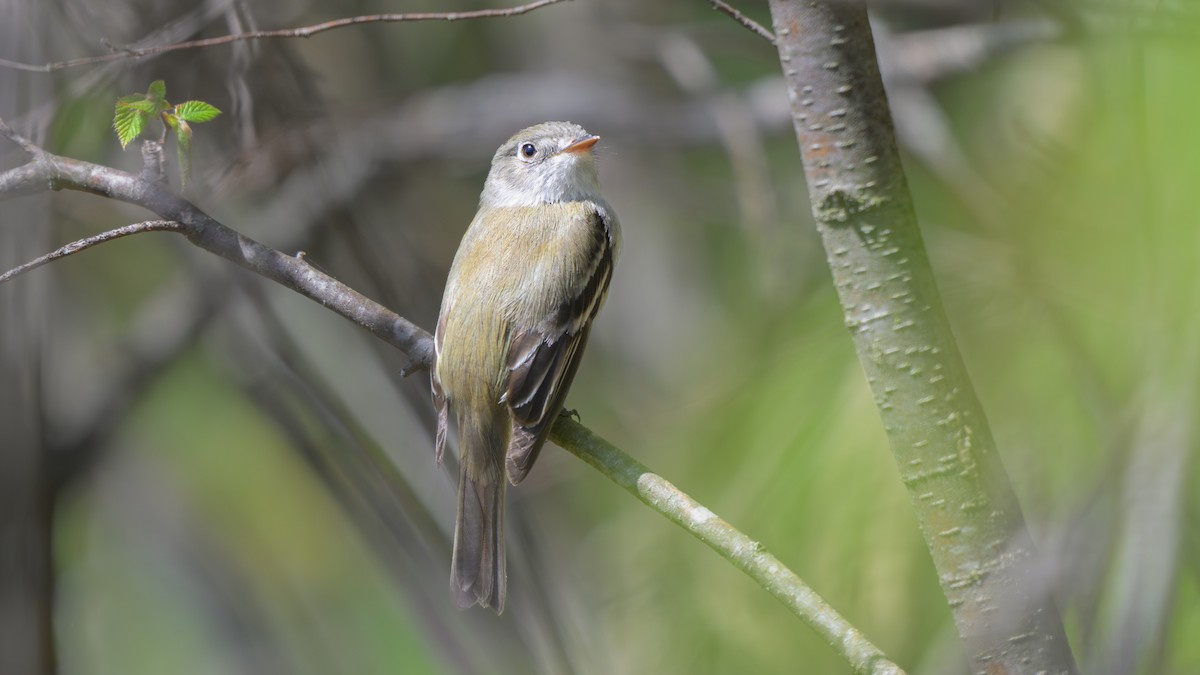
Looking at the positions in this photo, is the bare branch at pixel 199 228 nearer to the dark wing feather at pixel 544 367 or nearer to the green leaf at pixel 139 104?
the green leaf at pixel 139 104

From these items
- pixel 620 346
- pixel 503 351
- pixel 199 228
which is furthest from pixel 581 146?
pixel 620 346

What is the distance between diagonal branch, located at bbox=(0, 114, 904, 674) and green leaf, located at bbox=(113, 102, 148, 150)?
0.67 feet

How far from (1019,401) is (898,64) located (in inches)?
103

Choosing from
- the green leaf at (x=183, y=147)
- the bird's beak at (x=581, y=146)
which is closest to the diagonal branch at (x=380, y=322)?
the green leaf at (x=183, y=147)

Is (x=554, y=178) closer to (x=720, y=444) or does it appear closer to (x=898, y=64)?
(x=720, y=444)

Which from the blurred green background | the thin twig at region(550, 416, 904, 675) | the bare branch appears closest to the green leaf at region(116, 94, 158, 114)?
the bare branch

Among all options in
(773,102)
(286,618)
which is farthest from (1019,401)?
(286,618)

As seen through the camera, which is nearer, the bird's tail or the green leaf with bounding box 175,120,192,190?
the green leaf with bounding box 175,120,192,190

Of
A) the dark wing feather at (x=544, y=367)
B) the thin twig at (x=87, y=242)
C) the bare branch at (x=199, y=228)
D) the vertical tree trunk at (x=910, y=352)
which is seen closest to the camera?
the vertical tree trunk at (x=910, y=352)

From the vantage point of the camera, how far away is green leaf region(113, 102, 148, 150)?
232 cm

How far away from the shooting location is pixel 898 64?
516 centimetres

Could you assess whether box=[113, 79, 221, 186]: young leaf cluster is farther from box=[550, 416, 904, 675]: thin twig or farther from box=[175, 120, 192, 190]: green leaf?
box=[550, 416, 904, 675]: thin twig

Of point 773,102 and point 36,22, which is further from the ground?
point 36,22

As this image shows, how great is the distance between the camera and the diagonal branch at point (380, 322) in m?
2.19
